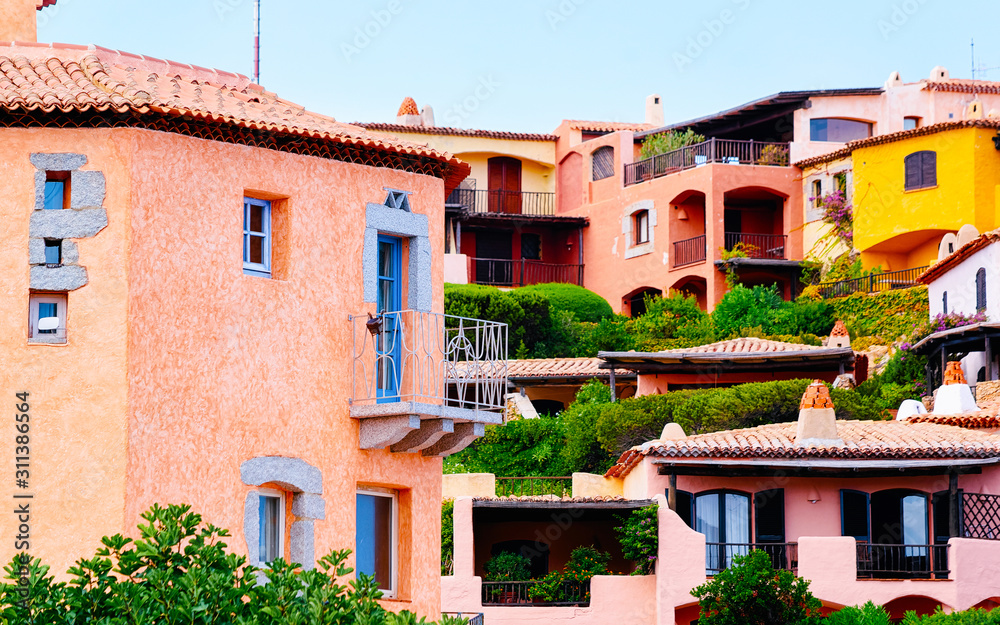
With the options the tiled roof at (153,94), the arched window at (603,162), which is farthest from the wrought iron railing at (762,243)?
the tiled roof at (153,94)

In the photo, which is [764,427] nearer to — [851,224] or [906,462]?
[906,462]

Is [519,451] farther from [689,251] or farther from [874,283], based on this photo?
[689,251]

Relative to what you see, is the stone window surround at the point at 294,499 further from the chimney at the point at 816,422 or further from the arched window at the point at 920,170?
the arched window at the point at 920,170

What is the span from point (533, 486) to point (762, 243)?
82.4 feet

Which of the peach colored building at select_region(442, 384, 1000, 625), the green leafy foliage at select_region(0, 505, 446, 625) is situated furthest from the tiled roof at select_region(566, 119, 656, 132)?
the green leafy foliage at select_region(0, 505, 446, 625)

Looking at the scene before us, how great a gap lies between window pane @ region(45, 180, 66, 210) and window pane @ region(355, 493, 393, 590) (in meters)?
5.24

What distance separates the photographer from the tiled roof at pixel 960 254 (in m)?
40.4

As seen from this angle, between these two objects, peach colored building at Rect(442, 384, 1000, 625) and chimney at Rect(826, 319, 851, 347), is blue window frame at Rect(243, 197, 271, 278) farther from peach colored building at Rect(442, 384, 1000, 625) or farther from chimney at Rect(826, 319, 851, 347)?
chimney at Rect(826, 319, 851, 347)

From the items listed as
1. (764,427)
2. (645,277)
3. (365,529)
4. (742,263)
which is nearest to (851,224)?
(742,263)

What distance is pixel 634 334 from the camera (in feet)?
159

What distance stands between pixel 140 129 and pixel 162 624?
249 inches

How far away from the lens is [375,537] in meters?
20.8

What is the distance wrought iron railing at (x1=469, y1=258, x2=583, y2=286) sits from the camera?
60.0m

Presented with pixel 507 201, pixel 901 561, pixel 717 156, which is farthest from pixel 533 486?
pixel 507 201
